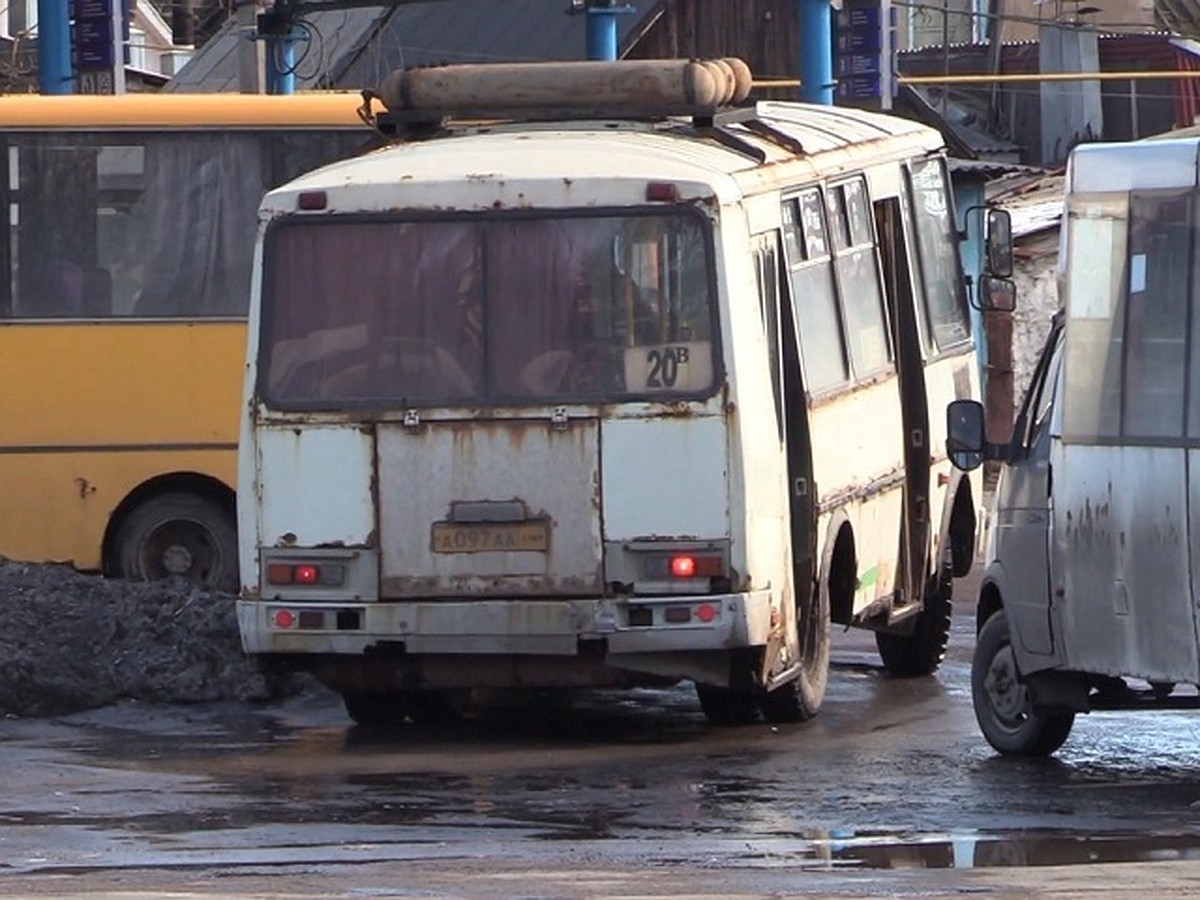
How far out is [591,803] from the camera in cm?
1041

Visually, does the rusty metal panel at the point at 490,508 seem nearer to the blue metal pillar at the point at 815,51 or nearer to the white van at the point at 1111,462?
the white van at the point at 1111,462

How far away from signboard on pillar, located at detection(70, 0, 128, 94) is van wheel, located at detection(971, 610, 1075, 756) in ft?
46.1

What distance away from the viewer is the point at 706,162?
12.2 meters

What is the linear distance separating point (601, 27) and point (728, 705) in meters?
11.9

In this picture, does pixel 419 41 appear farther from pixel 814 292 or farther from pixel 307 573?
pixel 307 573

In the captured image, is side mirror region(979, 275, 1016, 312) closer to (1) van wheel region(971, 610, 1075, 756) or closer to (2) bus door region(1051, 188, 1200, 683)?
(1) van wheel region(971, 610, 1075, 756)

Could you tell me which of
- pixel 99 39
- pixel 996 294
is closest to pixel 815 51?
pixel 99 39

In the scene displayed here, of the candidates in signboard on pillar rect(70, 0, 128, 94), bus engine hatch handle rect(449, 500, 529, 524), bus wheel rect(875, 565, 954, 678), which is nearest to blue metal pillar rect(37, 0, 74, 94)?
signboard on pillar rect(70, 0, 128, 94)

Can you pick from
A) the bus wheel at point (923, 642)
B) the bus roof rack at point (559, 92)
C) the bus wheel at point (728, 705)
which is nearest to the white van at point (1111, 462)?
the bus wheel at point (728, 705)

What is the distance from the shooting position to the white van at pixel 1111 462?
10375 mm

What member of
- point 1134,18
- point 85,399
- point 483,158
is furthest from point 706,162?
point 1134,18

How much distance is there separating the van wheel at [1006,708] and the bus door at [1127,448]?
2.16 feet

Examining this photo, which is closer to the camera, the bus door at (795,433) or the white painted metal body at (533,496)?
the white painted metal body at (533,496)

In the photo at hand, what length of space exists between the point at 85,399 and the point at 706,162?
207 inches
